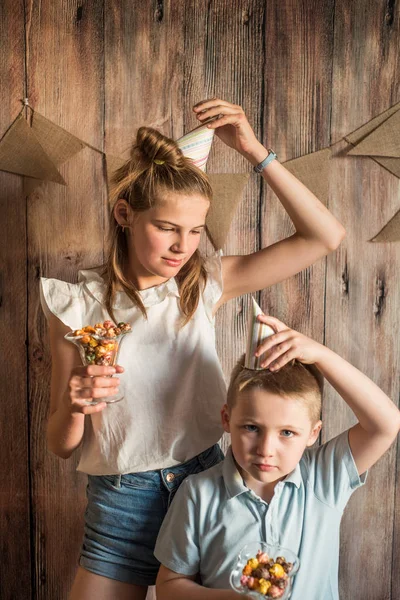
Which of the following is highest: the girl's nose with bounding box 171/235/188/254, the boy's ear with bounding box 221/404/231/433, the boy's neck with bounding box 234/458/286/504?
the girl's nose with bounding box 171/235/188/254

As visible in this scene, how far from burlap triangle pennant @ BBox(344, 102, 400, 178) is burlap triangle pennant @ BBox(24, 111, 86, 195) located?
71cm

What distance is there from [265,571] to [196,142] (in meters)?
0.90

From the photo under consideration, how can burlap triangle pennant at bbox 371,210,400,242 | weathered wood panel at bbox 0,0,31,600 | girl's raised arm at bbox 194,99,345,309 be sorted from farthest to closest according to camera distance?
burlap triangle pennant at bbox 371,210,400,242 → weathered wood panel at bbox 0,0,31,600 → girl's raised arm at bbox 194,99,345,309

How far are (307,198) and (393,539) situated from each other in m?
1.06

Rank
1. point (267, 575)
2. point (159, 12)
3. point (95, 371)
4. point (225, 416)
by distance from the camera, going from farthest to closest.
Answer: point (159, 12) → point (225, 416) → point (95, 371) → point (267, 575)

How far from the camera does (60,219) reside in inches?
71.6

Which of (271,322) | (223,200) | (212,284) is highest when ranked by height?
(223,200)

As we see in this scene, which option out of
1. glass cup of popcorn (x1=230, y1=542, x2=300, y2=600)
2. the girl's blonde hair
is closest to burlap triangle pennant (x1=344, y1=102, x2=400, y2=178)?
the girl's blonde hair

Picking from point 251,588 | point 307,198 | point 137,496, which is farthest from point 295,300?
point 251,588

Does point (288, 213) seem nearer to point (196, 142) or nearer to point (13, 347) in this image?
point (196, 142)

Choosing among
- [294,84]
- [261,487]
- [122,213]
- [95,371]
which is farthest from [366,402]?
[294,84]

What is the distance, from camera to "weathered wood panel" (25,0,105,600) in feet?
5.74

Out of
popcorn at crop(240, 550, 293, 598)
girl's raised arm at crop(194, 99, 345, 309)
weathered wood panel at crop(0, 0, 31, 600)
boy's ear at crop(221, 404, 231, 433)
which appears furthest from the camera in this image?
weathered wood panel at crop(0, 0, 31, 600)

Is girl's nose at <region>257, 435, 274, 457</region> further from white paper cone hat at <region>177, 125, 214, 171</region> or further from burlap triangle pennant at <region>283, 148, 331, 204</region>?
burlap triangle pennant at <region>283, 148, 331, 204</region>
